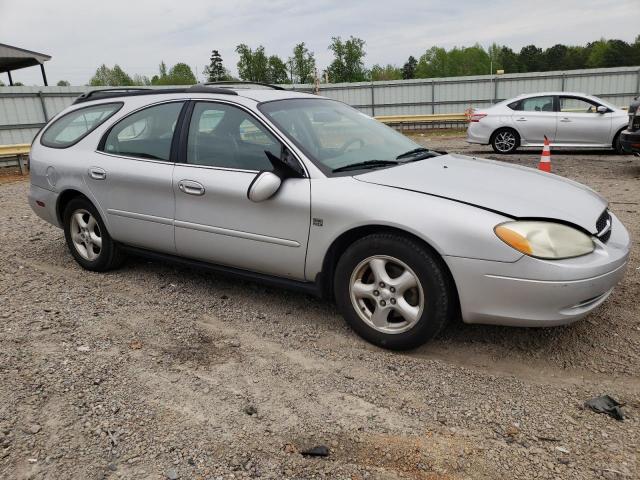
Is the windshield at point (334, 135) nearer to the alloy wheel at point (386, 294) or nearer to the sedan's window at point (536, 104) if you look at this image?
the alloy wheel at point (386, 294)

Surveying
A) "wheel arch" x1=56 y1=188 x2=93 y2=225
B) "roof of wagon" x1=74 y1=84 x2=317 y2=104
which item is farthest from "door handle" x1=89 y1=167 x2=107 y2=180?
"roof of wagon" x1=74 y1=84 x2=317 y2=104

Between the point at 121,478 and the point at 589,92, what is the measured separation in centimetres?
2355

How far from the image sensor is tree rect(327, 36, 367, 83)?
5747cm

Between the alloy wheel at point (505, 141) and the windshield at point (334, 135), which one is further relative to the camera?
the alloy wheel at point (505, 141)

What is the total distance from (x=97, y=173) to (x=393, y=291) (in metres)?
2.86

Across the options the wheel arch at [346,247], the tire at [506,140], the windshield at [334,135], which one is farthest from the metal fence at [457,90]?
the wheel arch at [346,247]

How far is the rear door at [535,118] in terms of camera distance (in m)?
12.5

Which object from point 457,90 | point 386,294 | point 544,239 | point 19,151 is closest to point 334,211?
point 386,294

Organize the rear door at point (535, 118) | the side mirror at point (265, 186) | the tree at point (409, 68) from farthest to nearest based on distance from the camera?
→ 1. the tree at point (409, 68)
2. the rear door at point (535, 118)
3. the side mirror at point (265, 186)

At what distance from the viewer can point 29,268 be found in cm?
524

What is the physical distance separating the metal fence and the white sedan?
10.2 m

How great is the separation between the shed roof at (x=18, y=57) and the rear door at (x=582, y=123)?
17973 millimetres

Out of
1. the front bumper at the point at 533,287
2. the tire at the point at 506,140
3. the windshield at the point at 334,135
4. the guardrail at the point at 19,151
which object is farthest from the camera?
the guardrail at the point at 19,151

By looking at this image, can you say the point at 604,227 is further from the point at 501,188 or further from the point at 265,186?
the point at 265,186
